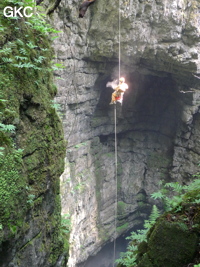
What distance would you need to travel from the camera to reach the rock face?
9.48 metres

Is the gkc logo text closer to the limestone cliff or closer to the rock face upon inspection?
the limestone cliff

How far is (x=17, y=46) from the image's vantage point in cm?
339

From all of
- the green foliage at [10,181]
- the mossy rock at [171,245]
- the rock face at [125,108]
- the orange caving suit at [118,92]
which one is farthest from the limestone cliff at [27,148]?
the rock face at [125,108]

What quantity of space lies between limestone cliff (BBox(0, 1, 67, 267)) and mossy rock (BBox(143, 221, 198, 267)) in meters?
1.69

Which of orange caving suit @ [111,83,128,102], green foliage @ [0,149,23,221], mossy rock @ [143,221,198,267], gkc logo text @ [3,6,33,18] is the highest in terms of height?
gkc logo text @ [3,6,33,18]

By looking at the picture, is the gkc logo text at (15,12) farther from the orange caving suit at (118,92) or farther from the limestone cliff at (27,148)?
the orange caving suit at (118,92)

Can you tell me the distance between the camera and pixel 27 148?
337cm

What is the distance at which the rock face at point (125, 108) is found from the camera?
948 centimetres

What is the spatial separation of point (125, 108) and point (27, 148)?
11415mm

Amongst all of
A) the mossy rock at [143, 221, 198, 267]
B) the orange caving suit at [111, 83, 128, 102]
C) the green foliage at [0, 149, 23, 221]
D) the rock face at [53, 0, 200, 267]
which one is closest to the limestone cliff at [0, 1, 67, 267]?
the green foliage at [0, 149, 23, 221]

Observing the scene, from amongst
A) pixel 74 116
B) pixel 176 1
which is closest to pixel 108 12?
pixel 176 1

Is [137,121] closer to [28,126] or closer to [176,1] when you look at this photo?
[176,1]

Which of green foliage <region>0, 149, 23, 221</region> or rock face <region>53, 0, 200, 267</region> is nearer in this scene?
green foliage <region>0, 149, 23, 221</region>

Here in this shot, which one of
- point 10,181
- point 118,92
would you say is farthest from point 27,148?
point 118,92
